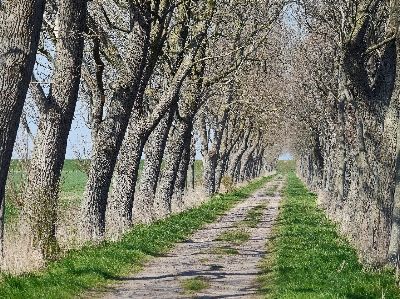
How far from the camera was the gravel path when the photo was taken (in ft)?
34.2

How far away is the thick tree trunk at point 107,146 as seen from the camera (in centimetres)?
1531

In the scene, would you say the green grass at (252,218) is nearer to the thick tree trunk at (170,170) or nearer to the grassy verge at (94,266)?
the thick tree trunk at (170,170)

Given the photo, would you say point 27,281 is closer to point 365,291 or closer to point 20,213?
point 20,213

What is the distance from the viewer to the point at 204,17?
68.7 ft

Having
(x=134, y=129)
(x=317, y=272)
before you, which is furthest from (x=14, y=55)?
(x=134, y=129)

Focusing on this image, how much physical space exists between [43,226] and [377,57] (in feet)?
32.6

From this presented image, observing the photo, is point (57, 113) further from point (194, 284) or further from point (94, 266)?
point (194, 284)

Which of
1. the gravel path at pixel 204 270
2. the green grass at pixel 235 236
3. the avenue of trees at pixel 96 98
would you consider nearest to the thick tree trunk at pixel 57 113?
the avenue of trees at pixel 96 98

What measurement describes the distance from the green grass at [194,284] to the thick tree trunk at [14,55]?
3728mm

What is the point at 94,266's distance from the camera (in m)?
11.8

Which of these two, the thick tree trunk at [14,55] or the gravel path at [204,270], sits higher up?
the thick tree trunk at [14,55]

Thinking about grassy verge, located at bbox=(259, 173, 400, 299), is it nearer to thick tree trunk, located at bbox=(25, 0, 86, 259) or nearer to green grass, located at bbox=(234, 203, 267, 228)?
green grass, located at bbox=(234, 203, 267, 228)

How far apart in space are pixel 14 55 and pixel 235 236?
1177cm

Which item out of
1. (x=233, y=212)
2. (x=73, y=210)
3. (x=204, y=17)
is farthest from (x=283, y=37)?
(x=73, y=210)
